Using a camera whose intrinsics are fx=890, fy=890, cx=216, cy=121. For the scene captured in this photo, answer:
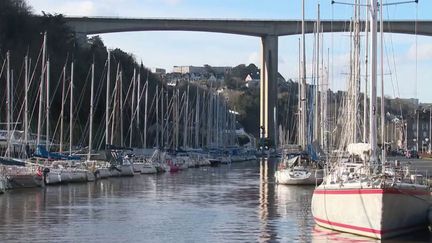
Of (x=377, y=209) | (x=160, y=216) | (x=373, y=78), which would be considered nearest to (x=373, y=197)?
(x=377, y=209)

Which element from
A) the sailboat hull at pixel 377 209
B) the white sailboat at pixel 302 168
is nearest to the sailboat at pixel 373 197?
the sailboat hull at pixel 377 209

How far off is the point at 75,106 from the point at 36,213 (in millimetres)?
61031

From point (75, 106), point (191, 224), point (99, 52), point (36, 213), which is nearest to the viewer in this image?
point (191, 224)

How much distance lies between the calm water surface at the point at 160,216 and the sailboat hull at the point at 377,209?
→ 394 mm

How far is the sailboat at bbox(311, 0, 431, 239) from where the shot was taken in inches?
949

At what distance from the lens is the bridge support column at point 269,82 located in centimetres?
15812

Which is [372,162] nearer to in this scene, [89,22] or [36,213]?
[36,213]

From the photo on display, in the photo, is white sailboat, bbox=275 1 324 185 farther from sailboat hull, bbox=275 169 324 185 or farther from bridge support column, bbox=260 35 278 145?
bridge support column, bbox=260 35 278 145

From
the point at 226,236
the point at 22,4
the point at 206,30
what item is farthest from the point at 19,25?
the point at 226,236

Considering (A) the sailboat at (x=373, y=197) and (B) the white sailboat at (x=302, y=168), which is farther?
(B) the white sailboat at (x=302, y=168)

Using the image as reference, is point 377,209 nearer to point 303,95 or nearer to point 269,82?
point 303,95

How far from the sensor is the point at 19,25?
104 metres

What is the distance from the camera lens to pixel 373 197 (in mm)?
23875

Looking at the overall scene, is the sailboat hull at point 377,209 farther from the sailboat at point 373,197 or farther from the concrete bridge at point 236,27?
the concrete bridge at point 236,27
